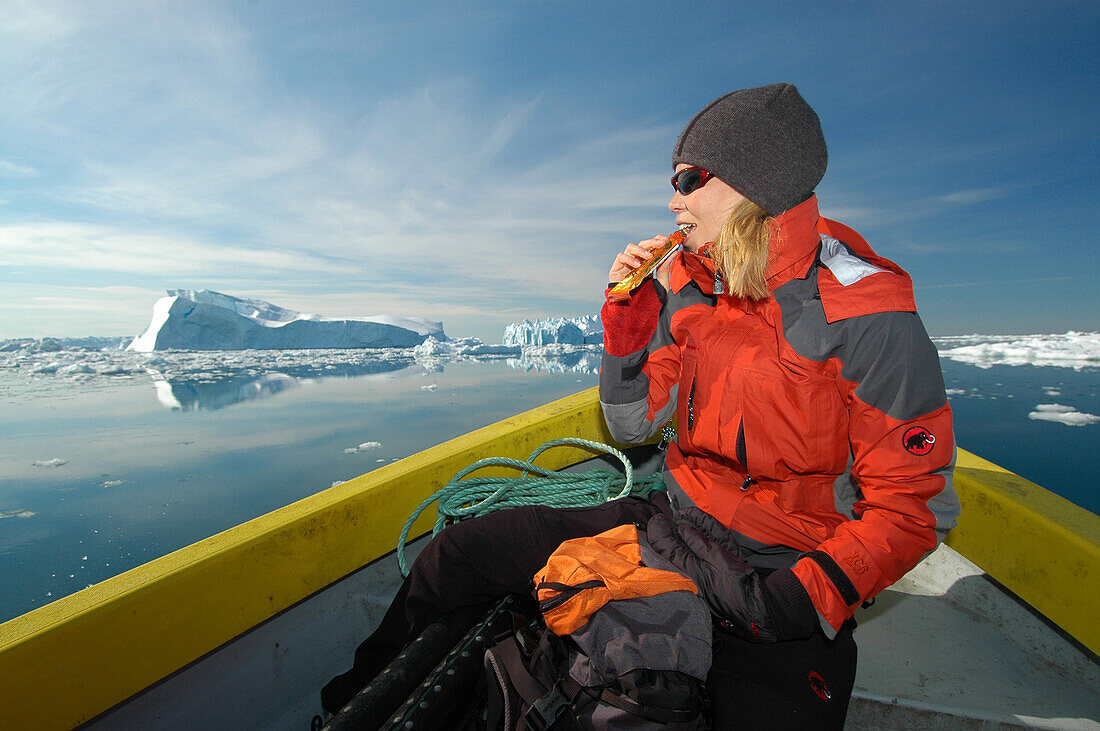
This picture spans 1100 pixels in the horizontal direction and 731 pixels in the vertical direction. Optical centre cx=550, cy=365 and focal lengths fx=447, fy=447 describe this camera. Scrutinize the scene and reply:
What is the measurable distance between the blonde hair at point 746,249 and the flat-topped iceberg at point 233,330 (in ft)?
94.0

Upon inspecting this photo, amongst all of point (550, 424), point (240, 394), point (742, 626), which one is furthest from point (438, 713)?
point (240, 394)

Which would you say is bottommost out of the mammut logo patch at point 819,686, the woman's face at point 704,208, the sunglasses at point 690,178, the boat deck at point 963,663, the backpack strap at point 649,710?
the boat deck at point 963,663

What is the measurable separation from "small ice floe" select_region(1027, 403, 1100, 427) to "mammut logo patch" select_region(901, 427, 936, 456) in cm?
1609

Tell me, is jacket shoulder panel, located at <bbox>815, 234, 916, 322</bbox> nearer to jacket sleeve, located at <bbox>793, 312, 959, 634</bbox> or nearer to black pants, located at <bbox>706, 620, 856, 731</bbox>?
jacket sleeve, located at <bbox>793, 312, 959, 634</bbox>

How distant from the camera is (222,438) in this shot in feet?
48.2

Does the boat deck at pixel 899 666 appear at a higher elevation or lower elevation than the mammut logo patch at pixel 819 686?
lower

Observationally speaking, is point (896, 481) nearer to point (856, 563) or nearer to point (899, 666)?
point (856, 563)

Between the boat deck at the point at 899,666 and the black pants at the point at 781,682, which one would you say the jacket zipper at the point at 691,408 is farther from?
the boat deck at the point at 899,666

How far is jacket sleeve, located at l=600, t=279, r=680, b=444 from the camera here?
1.27 metres

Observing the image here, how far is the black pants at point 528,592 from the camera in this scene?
766 mm

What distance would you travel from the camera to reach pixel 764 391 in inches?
38.0

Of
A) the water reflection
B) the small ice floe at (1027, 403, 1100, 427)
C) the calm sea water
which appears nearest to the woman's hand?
the calm sea water

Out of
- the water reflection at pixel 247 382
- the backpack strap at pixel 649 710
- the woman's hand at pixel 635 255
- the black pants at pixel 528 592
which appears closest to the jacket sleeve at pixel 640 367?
the woman's hand at pixel 635 255

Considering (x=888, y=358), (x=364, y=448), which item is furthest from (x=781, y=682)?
(x=364, y=448)
